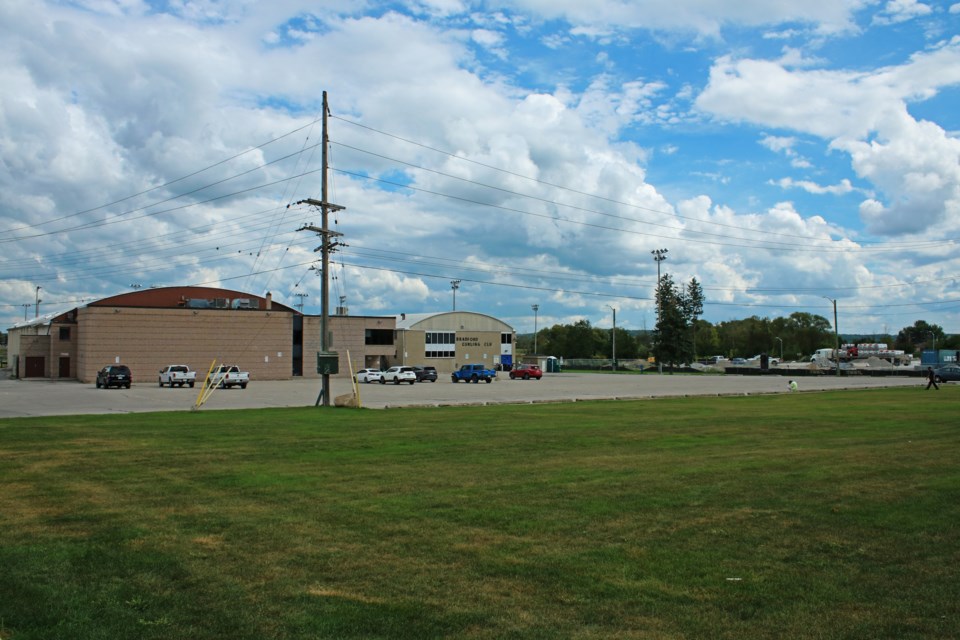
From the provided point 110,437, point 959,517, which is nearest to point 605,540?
point 959,517

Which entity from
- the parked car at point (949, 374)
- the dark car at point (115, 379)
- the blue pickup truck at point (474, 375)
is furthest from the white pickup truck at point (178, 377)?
the parked car at point (949, 374)

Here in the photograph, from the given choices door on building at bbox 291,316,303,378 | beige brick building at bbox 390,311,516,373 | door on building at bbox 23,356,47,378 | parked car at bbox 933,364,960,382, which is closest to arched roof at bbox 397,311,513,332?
beige brick building at bbox 390,311,516,373

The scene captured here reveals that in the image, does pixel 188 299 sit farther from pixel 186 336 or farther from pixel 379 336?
pixel 379 336

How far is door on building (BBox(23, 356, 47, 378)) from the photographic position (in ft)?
266

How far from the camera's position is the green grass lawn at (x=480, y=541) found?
5902mm

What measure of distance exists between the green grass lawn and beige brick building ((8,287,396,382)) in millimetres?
50904

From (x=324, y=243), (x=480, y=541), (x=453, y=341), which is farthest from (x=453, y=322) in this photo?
(x=480, y=541)

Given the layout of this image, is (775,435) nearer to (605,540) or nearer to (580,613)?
(605,540)

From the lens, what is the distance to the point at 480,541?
8312mm

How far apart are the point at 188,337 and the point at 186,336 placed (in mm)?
247

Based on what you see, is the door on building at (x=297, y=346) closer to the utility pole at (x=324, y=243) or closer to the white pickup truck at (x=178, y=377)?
the white pickup truck at (x=178, y=377)

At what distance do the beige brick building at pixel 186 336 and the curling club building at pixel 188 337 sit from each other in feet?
0.30

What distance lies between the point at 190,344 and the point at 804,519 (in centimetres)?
7137

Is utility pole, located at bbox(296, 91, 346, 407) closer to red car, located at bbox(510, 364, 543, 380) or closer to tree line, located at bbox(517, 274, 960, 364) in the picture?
red car, located at bbox(510, 364, 543, 380)
